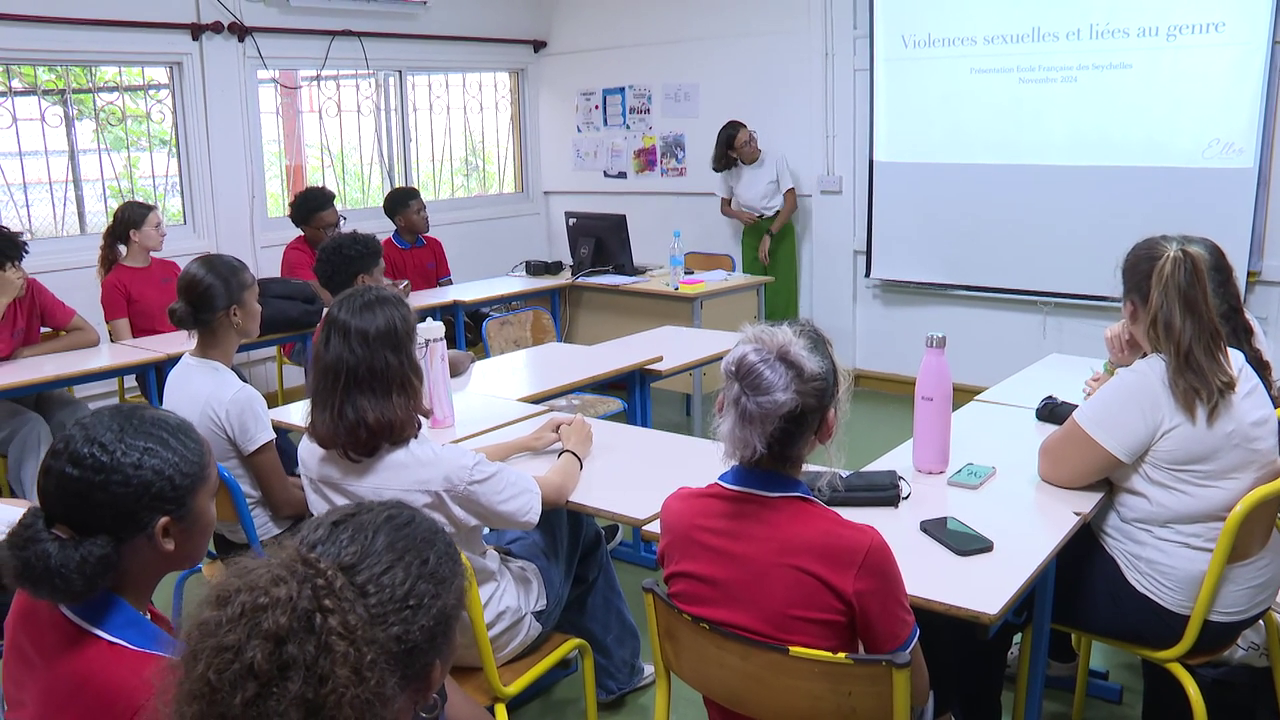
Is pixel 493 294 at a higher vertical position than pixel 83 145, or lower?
lower

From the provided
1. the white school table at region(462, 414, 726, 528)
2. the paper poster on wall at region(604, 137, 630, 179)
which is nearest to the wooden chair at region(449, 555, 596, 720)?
the white school table at region(462, 414, 726, 528)

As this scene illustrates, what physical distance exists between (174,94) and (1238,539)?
5.09 meters

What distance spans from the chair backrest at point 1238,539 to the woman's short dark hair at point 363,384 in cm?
146

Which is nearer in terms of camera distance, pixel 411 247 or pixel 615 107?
pixel 411 247

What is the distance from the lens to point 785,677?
4.38ft

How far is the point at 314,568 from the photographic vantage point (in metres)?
0.78

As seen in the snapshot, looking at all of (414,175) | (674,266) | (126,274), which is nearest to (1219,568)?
(674,266)

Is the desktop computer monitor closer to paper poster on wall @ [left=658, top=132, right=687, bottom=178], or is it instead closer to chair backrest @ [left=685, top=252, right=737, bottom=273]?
chair backrest @ [left=685, top=252, right=737, bottom=273]

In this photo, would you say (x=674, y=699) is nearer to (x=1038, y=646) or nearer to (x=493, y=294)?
(x=1038, y=646)

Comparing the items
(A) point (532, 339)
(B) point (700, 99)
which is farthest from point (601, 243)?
(B) point (700, 99)

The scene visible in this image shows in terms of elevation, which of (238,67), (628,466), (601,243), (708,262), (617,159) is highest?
(238,67)

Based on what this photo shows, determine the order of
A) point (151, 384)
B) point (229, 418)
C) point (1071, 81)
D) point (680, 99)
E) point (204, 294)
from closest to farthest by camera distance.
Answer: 1. point (229, 418)
2. point (204, 294)
3. point (151, 384)
4. point (1071, 81)
5. point (680, 99)

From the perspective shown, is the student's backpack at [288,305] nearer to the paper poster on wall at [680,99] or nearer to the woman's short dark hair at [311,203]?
the woman's short dark hair at [311,203]

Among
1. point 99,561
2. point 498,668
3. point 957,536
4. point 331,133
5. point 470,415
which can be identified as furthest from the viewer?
point 331,133
